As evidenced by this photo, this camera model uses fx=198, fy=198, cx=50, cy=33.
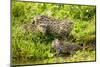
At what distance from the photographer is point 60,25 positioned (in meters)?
2.64

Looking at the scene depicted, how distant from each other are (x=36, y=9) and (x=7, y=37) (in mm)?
510

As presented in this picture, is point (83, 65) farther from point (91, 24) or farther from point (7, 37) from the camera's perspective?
point (7, 37)

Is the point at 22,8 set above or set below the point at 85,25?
above

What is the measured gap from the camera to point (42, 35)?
8.38 ft

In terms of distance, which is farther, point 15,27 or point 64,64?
point 64,64

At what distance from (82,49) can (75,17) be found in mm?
454

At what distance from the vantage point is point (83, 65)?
2.75 m

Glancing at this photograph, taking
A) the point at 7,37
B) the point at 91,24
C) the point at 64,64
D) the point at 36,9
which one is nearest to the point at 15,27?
the point at 7,37

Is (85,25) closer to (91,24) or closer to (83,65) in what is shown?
(91,24)

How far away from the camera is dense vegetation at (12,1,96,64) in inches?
96.6

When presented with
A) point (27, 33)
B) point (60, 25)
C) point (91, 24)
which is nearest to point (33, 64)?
point (27, 33)

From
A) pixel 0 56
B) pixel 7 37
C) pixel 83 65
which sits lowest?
pixel 83 65

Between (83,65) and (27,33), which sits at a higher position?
(27,33)

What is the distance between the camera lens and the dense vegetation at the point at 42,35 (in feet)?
8.05
